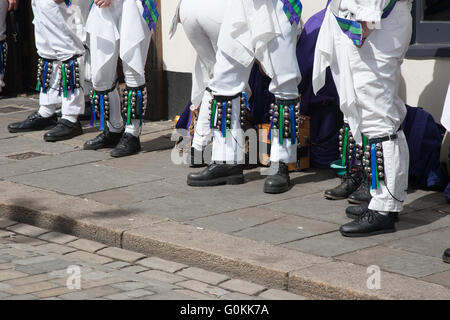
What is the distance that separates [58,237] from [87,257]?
1.56 ft

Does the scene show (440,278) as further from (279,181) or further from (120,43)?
(120,43)

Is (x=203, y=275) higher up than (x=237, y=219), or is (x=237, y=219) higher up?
(x=237, y=219)

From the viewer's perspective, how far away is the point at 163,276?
5.06m

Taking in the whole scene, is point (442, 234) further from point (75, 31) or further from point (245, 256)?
point (75, 31)

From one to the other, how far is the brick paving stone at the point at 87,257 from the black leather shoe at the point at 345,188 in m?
1.64

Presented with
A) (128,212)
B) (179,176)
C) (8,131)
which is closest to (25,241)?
(128,212)

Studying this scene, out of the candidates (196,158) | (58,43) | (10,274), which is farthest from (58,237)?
(58,43)

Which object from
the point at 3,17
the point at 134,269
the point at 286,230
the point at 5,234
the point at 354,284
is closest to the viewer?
the point at 354,284

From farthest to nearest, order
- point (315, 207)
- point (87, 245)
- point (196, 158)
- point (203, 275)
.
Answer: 1. point (196, 158)
2. point (315, 207)
3. point (87, 245)
4. point (203, 275)

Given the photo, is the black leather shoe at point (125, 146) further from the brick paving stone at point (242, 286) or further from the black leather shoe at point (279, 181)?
the brick paving stone at point (242, 286)

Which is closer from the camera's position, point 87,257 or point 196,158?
point 87,257

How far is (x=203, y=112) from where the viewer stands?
693 centimetres

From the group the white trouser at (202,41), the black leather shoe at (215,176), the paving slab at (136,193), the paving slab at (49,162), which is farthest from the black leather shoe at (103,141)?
the black leather shoe at (215,176)
